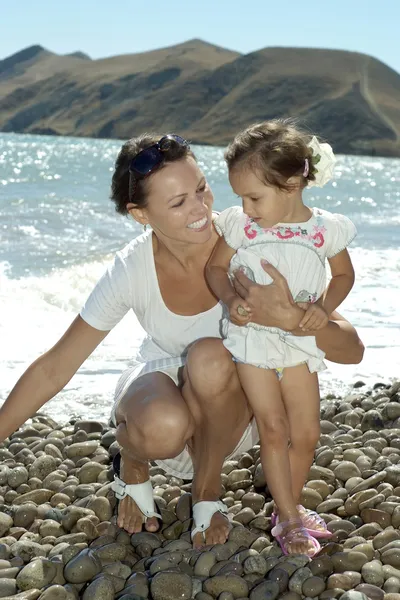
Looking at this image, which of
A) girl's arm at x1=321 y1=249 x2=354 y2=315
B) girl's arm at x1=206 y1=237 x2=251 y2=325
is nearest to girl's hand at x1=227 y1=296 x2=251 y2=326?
girl's arm at x1=206 y1=237 x2=251 y2=325

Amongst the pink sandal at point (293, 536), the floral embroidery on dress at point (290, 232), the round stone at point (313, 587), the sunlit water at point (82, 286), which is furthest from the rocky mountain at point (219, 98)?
the round stone at point (313, 587)

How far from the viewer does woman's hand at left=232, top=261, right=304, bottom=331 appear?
114 inches

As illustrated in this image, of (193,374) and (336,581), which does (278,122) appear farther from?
(336,581)

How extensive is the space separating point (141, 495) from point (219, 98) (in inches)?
4449

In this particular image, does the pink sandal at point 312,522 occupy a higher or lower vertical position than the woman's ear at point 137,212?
lower

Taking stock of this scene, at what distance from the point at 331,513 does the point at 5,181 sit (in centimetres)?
1925

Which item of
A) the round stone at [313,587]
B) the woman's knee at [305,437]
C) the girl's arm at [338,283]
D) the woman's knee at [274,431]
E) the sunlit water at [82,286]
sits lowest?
the sunlit water at [82,286]

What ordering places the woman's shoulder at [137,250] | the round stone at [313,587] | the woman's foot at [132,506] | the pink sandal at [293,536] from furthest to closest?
the woman's shoulder at [137,250]
the woman's foot at [132,506]
the pink sandal at [293,536]
the round stone at [313,587]

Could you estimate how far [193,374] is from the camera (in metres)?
2.97

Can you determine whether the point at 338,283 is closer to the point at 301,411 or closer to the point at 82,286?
the point at 301,411

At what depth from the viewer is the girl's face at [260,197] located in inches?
116

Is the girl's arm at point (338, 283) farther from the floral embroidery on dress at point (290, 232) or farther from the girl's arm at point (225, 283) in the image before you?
the girl's arm at point (225, 283)

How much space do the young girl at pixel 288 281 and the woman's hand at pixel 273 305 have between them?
0.11 feet

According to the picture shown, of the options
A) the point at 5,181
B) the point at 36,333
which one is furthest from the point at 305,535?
the point at 5,181
